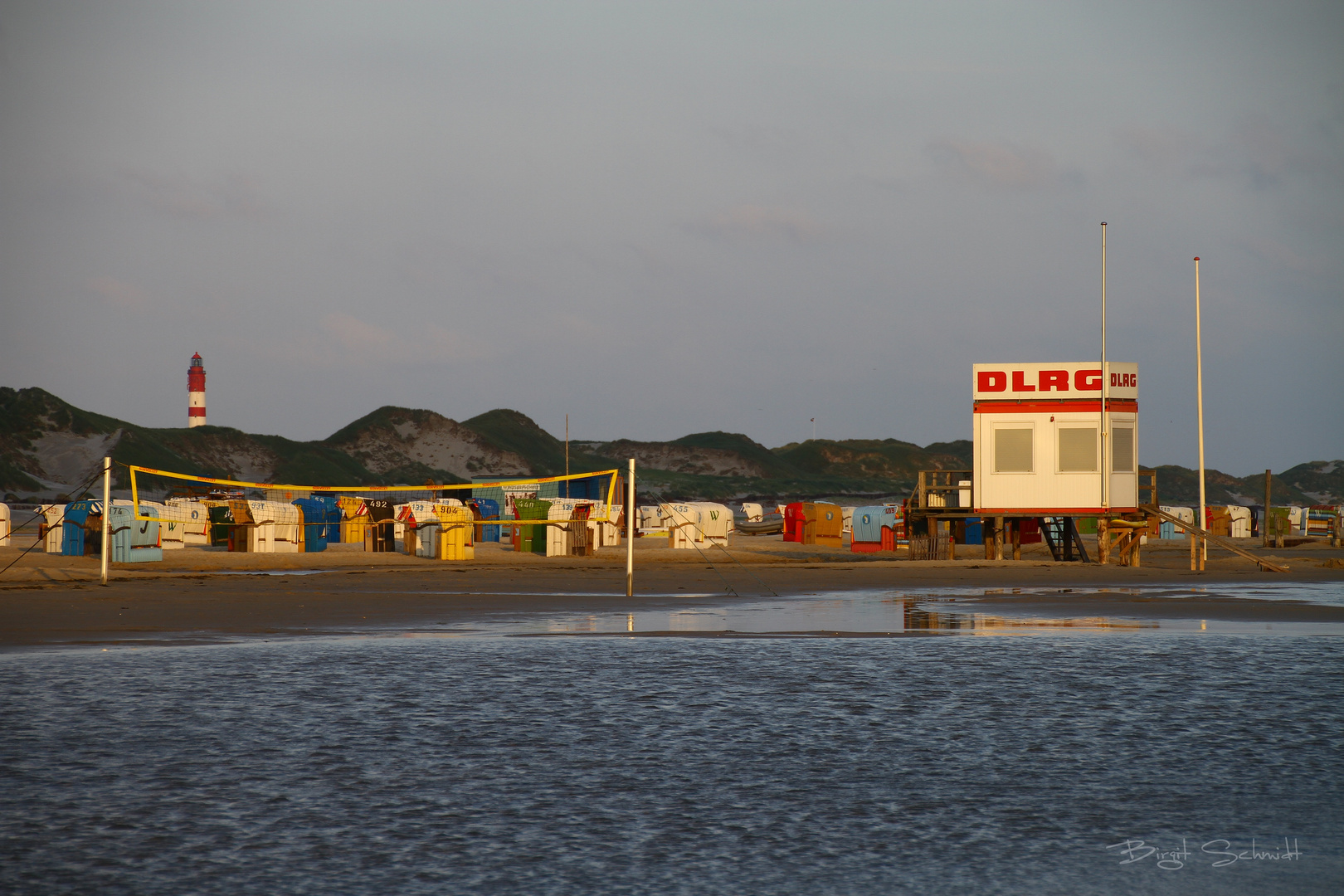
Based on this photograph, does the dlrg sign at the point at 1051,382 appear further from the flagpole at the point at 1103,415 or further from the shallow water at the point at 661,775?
the shallow water at the point at 661,775

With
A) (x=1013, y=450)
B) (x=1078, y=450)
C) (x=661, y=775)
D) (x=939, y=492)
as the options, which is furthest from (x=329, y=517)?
(x=661, y=775)

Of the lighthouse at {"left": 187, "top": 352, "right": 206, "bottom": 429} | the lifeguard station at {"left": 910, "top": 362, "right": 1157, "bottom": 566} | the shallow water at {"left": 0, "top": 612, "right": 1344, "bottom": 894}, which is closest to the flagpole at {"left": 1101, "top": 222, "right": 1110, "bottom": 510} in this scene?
the lifeguard station at {"left": 910, "top": 362, "right": 1157, "bottom": 566}

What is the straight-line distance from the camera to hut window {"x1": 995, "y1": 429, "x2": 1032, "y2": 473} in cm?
3506

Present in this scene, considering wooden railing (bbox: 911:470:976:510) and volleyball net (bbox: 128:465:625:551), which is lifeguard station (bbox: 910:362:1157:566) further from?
volleyball net (bbox: 128:465:625:551)

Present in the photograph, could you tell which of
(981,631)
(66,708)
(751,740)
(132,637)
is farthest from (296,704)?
(981,631)

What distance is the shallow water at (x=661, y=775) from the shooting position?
6.17 meters

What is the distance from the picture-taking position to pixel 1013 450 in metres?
35.2

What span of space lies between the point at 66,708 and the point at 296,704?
6.23 ft

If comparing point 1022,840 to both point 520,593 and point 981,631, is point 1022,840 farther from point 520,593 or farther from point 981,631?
point 520,593

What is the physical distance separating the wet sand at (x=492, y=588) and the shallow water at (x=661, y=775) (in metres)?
4.76

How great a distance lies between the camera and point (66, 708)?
1048cm

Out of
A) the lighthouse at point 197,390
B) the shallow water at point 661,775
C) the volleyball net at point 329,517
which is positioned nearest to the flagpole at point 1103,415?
the volleyball net at point 329,517

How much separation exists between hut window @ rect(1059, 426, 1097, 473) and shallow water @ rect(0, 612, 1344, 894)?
21508 millimetres

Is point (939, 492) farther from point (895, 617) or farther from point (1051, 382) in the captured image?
point (895, 617)
